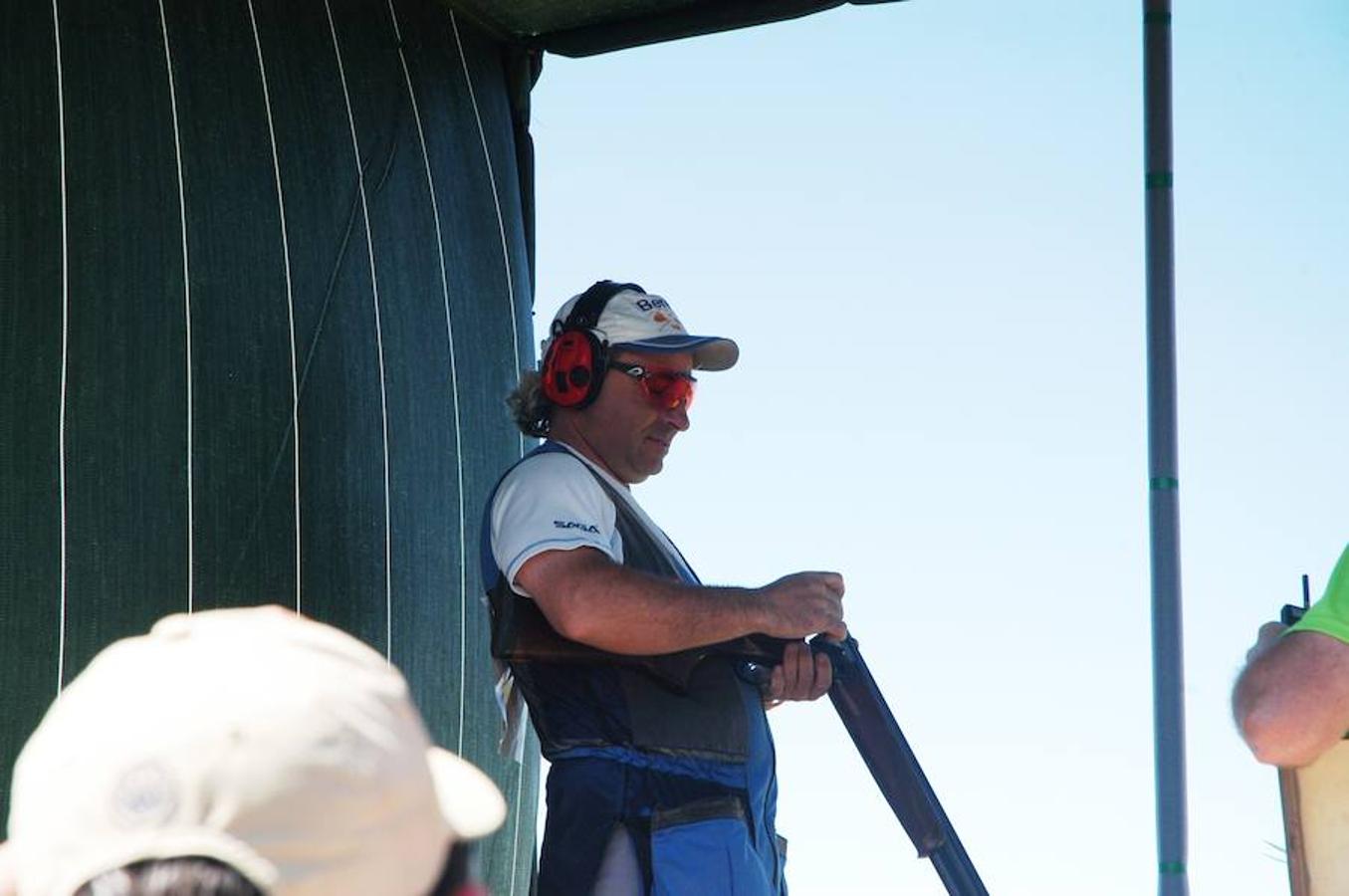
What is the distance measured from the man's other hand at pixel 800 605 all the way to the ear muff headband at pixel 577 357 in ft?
1.78

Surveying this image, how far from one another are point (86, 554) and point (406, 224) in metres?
1.39

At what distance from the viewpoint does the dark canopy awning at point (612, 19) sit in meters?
4.56

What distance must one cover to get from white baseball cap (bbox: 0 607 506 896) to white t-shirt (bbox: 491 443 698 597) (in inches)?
82.9

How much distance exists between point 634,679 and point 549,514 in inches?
12.3

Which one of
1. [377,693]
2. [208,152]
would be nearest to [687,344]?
[208,152]

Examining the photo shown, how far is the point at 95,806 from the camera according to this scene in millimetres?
985

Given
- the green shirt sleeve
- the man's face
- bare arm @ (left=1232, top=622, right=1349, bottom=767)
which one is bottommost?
bare arm @ (left=1232, top=622, right=1349, bottom=767)

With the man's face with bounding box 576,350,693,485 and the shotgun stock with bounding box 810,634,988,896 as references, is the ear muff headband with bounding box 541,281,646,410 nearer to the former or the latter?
the man's face with bounding box 576,350,693,485

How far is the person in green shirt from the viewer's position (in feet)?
7.22

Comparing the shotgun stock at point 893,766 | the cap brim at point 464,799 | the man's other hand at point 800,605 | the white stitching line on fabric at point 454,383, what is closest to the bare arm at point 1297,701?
the man's other hand at point 800,605

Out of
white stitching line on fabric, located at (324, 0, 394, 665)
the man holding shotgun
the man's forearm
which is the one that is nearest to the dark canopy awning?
white stitching line on fabric, located at (324, 0, 394, 665)

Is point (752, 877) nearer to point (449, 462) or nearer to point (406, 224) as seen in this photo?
point (449, 462)

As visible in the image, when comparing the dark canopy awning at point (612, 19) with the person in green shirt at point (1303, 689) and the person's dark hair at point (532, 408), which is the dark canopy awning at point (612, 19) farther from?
the person in green shirt at point (1303, 689)

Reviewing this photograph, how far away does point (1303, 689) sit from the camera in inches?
87.1
